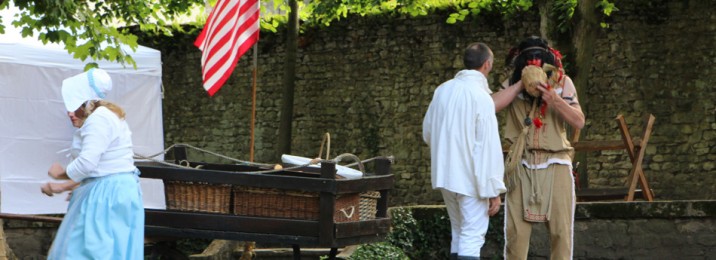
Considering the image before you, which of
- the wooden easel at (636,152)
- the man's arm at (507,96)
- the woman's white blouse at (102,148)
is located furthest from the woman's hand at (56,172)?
the wooden easel at (636,152)

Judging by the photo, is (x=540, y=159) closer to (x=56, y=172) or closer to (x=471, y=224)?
(x=471, y=224)

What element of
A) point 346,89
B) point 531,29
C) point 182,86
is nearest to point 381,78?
point 346,89

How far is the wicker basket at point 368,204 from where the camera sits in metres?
6.88

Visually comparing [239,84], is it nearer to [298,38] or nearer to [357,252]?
[298,38]

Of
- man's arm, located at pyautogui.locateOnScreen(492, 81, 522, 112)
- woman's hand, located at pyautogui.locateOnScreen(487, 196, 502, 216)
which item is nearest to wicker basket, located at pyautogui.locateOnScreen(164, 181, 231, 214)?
woman's hand, located at pyautogui.locateOnScreen(487, 196, 502, 216)

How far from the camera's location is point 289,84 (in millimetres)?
18797

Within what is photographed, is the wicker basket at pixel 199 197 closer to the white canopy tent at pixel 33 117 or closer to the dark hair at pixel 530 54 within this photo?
the dark hair at pixel 530 54

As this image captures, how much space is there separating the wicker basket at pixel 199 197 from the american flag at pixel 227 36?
224 centimetres

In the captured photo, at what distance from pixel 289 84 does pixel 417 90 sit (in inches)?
81.0

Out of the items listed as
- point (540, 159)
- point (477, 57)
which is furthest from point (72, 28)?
point (540, 159)

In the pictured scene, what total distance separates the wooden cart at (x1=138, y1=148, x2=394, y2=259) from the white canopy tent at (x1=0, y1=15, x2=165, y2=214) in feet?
14.7

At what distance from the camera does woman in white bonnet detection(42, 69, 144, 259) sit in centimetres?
598

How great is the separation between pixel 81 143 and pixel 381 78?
13.1 meters

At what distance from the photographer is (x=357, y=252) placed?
8.04 metres
